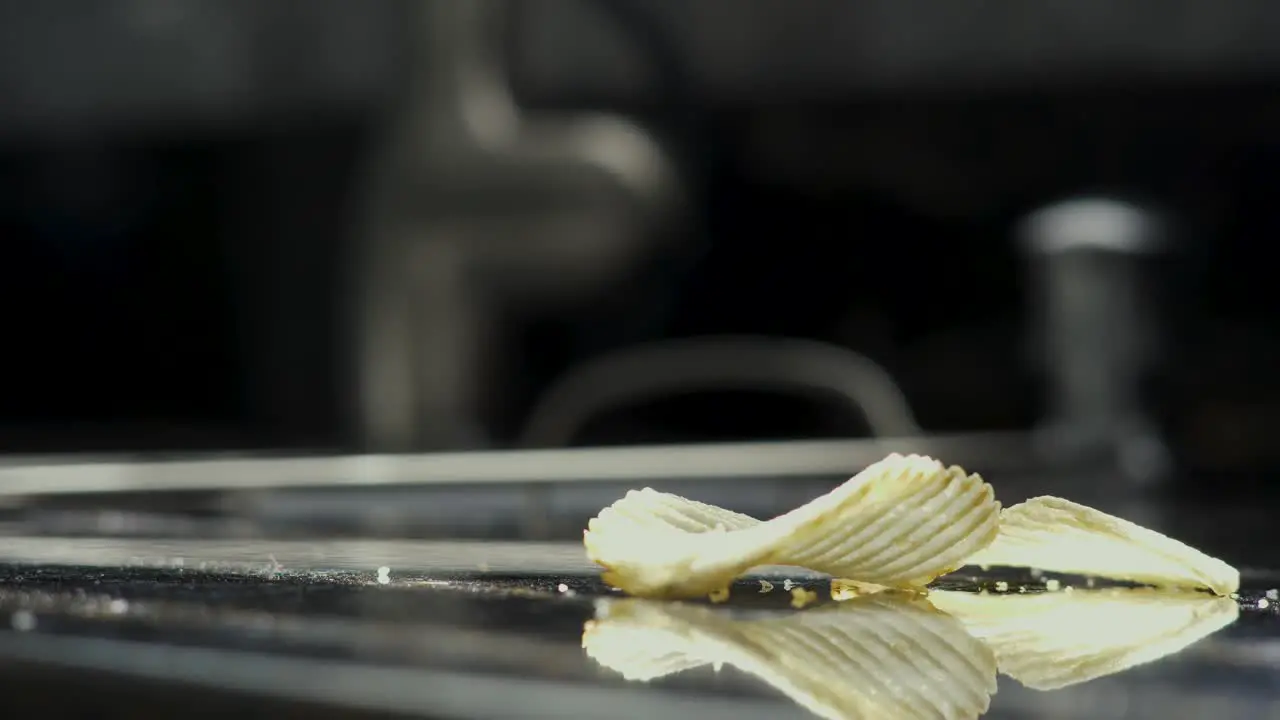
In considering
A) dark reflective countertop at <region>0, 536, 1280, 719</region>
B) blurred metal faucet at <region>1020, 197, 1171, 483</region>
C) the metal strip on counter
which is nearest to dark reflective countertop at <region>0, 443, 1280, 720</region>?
dark reflective countertop at <region>0, 536, 1280, 719</region>

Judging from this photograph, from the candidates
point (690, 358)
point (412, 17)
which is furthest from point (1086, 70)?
point (412, 17)

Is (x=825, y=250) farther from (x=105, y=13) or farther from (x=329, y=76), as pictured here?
(x=105, y=13)

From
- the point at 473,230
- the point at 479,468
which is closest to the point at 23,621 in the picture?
the point at 479,468

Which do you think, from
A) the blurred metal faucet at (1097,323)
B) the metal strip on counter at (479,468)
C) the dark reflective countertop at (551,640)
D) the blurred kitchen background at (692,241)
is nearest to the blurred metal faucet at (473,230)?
the blurred kitchen background at (692,241)

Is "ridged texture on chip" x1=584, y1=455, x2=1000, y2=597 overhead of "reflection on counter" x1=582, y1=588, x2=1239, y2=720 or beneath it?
overhead

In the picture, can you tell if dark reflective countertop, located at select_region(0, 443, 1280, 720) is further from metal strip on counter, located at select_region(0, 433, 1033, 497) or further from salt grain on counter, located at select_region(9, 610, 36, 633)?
metal strip on counter, located at select_region(0, 433, 1033, 497)

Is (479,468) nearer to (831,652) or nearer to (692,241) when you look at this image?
(692,241)

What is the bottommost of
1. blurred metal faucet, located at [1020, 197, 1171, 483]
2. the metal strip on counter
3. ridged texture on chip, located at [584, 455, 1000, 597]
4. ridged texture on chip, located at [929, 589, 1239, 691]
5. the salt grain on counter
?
the salt grain on counter
